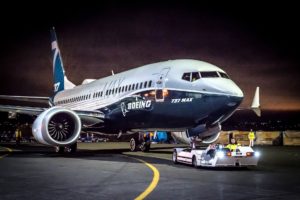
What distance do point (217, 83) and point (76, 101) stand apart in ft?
46.8

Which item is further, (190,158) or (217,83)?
(217,83)

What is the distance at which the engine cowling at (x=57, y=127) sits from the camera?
65.1ft

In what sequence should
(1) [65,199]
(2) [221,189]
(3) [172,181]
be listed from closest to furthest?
(1) [65,199], (2) [221,189], (3) [172,181]

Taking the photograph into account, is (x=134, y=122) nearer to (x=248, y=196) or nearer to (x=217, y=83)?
(x=217, y=83)

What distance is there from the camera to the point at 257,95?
71.5 ft

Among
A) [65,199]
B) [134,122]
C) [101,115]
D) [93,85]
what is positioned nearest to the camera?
[65,199]

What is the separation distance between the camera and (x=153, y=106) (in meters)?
19.5

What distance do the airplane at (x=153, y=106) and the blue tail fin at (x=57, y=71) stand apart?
34.1 feet

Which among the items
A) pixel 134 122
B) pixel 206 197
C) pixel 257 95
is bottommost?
pixel 206 197

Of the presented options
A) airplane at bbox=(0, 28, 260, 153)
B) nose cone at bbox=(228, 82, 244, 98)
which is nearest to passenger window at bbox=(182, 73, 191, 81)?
airplane at bbox=(0, 28, 260, 153)

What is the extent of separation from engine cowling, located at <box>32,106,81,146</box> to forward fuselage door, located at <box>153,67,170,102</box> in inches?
174

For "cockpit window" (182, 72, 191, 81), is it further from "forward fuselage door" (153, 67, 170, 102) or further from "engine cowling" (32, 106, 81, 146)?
"engine cowling" (32, 106, 81, 146)

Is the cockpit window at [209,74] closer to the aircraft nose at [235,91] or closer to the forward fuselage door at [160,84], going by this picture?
the aircraft nose at [235,91]

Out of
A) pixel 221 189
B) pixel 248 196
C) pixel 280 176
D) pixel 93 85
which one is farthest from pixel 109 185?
pixel 93 85
